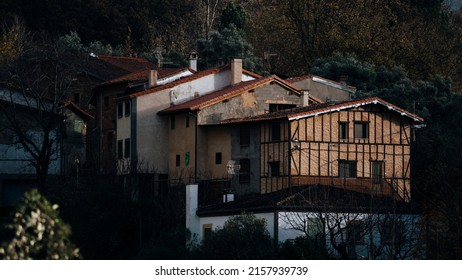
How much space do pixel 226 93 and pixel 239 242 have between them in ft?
56.5

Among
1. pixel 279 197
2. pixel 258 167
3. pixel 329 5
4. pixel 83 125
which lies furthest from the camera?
pixel 329 5

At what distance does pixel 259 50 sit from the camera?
78562 mm

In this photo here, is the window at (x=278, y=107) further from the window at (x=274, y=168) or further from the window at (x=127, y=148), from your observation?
the window at (x=127, y=148)

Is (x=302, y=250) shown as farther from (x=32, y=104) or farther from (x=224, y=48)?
(x=224, y=48)

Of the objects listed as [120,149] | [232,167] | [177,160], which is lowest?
[232,167]

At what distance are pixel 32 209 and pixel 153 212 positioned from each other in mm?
31713

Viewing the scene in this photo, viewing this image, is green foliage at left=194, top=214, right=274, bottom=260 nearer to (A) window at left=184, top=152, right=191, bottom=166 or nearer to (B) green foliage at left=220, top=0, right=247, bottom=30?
(A) window at left=184, top=152, right=191, bottom=166

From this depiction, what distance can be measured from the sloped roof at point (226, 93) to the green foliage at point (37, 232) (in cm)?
3712

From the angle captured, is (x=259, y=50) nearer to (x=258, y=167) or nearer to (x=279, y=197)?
(x=258, y=167)

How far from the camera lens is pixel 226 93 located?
181 feet

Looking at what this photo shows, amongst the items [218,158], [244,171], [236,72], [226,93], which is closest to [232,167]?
[244,171]

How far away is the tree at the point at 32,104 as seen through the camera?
56.1 meters

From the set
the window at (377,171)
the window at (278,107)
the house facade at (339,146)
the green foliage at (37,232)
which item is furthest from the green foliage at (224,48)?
the green foliage at (37,232)
